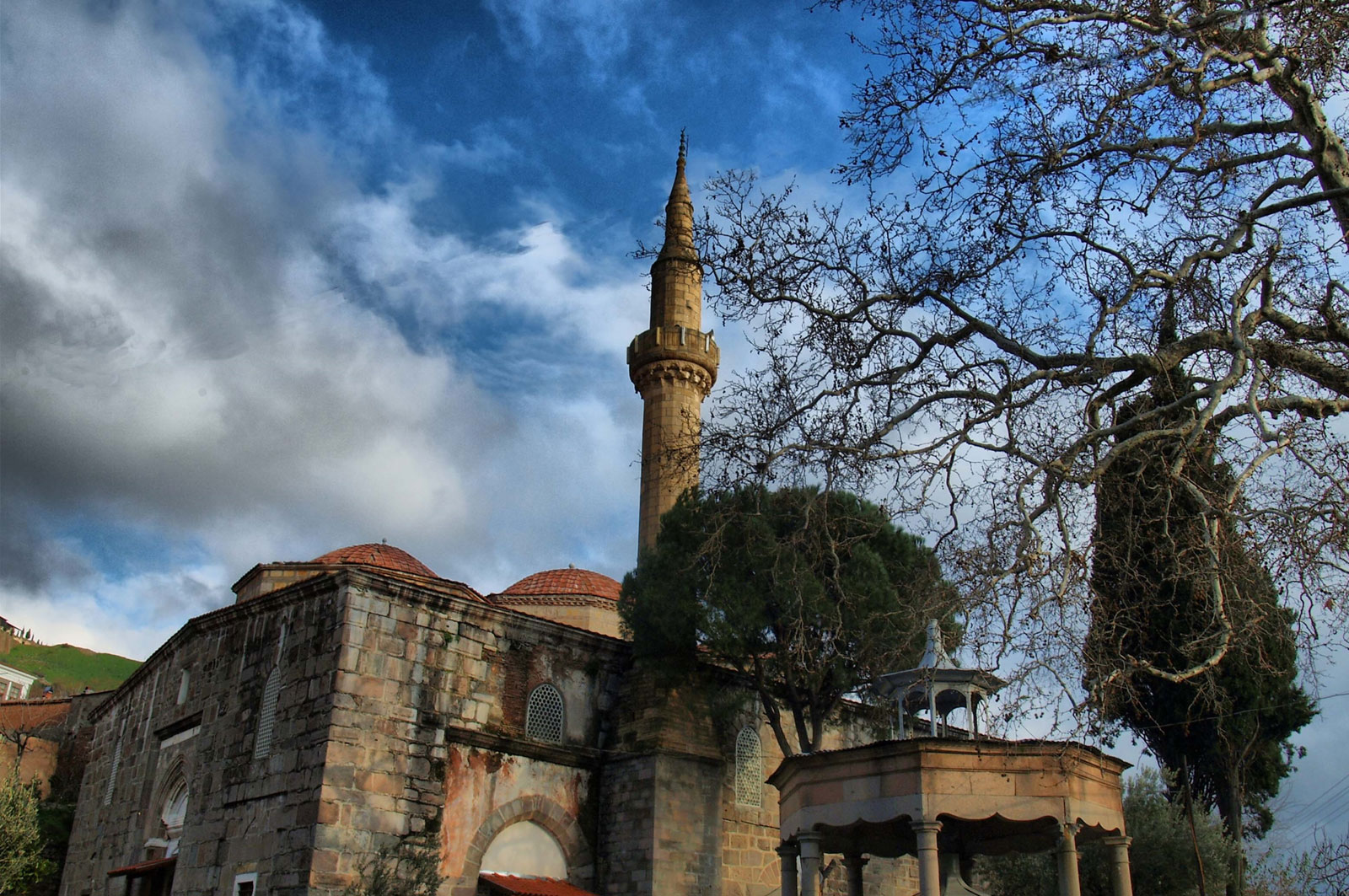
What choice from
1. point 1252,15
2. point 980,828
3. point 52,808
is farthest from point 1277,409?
point 52,808

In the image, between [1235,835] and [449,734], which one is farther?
[1235,835]

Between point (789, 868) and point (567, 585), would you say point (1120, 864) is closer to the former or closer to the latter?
point (789, 868)

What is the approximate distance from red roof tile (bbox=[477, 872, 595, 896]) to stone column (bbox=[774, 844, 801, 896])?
13.9 feet

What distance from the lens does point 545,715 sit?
1599 centimetres

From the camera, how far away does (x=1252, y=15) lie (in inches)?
283

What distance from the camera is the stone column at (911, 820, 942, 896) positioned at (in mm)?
9359

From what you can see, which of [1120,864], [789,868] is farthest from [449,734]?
[1120,864]

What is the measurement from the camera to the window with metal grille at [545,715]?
15.8 m

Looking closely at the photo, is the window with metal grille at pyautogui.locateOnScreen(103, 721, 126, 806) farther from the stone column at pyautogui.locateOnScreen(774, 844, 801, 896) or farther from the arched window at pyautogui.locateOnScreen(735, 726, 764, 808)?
the stone column at pyautogui.locateOnScreen(774, 844, 801, 896)

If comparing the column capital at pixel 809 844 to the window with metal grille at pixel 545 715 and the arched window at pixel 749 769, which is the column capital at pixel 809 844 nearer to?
the window with metal grille at pixel 545 715

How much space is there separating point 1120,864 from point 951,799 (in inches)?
78.5

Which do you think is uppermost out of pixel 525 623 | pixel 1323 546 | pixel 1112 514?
pixel 525 623

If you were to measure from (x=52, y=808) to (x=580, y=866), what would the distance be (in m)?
16.8

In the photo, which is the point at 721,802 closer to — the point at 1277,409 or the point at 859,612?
the point at 859,612
